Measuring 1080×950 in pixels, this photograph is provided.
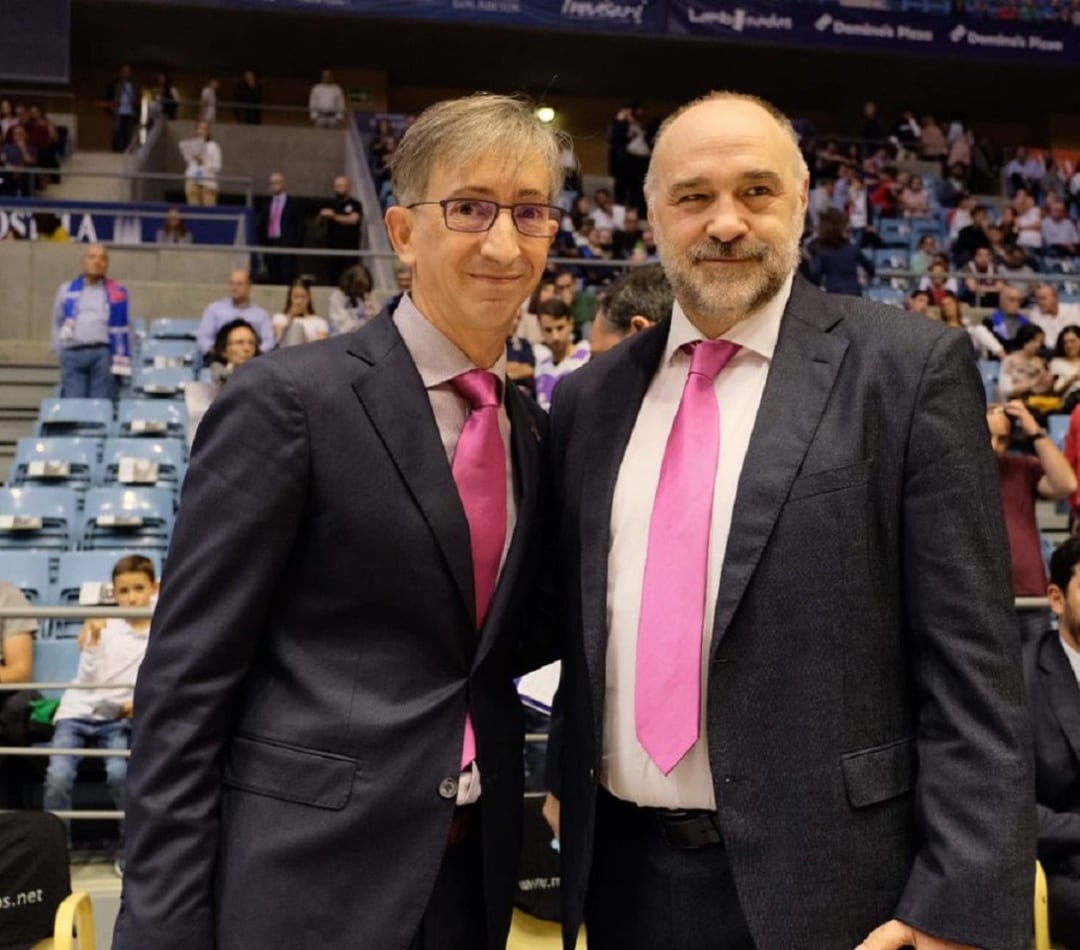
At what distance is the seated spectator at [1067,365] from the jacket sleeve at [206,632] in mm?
7073

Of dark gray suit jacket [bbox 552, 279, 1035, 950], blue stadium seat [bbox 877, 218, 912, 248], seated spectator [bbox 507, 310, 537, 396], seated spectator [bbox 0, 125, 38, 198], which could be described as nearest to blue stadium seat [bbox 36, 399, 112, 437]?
seated spectator [bbox 507, 310, 537, 396]

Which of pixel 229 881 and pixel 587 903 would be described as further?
pixel 587 903

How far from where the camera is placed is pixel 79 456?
686cm

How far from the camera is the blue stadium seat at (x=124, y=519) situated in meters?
6.07

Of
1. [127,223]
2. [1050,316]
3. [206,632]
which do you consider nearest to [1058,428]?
[1050,316]

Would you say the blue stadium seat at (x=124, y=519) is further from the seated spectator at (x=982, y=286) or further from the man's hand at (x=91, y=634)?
the seated spectator at (x=982, y=286)

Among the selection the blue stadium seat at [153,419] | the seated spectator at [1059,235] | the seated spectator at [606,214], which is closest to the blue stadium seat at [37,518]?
the blue stadium seat at [153,419]

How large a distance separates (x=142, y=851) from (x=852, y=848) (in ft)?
2.70

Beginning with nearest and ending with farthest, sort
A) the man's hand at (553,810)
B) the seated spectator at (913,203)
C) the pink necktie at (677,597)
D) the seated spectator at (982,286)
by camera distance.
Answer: the pink necktie at (677,597), the man's hand at (553,810), the seated spectator at (982,286), the seated spectator at (913,203)

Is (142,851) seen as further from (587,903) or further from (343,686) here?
(587,903)

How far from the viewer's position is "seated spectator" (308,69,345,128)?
14.5 meters

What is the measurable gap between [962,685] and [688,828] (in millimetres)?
382

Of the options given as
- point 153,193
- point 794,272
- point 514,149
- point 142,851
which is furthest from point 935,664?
point 153,193

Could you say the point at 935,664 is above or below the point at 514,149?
below
